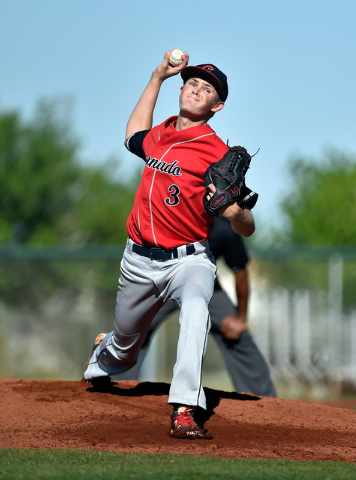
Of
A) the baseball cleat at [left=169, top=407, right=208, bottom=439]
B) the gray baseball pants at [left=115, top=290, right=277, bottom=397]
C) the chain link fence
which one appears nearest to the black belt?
the baseball cleat at [left=169, top=407, right=208, bottom=439]

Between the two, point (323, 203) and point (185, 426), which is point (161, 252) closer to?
point (185, 426)

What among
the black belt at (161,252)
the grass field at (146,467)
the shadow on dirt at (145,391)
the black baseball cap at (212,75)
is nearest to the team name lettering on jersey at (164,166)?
the black belt at (161,252)

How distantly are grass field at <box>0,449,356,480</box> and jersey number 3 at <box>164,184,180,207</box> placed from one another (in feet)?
4.54

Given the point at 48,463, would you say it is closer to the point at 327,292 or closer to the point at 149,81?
the point at 149,81

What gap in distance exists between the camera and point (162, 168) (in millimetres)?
3695

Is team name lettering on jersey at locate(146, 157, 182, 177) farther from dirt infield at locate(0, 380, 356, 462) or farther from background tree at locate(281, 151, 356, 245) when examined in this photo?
background tree at locate(281, 151, 356, 245)

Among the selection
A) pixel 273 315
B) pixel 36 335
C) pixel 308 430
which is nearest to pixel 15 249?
pixel 36 335

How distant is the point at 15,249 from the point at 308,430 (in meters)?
7.74

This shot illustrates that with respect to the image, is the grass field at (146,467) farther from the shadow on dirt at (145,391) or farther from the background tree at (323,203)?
the background tree at (323,203)

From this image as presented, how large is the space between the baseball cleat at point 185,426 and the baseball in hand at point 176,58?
7.26ft

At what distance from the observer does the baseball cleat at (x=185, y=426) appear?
3.15 m

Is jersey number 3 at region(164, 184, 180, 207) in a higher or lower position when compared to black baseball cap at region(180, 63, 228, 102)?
lower

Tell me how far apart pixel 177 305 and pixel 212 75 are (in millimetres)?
1371

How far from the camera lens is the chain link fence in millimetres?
10031
